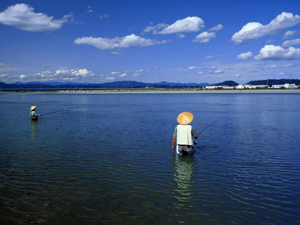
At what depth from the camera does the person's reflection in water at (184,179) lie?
8.29 m

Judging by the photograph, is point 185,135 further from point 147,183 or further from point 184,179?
point 147,183

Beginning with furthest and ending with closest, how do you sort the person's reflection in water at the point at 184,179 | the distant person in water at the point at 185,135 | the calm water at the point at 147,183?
the distant person in water at the point at 185,135, the person's reflection in water at the point at 184,179, the calm water at the point at 147,183

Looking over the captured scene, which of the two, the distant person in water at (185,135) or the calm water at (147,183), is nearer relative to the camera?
the calm water at (147,183)

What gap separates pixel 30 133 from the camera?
2120cm

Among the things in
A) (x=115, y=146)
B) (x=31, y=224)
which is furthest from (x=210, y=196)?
(x=115, y=146)

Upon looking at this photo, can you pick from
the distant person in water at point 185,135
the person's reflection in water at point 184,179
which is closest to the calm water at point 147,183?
the person's reflection in water at point 184,179

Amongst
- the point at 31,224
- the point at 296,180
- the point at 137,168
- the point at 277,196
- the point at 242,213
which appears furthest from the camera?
the point at 137,168

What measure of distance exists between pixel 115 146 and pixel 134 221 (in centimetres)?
946

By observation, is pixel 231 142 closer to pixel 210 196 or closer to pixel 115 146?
pixel 115 146

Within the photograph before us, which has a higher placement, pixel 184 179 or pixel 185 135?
pixel 185 135

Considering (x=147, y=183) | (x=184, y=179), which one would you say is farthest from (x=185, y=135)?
(x=147, y=183)

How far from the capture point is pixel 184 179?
10.2 metres

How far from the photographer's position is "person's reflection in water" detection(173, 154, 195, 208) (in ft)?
27.2

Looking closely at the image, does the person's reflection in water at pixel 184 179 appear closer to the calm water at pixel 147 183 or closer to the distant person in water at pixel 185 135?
the calm water at pixel 147 183
